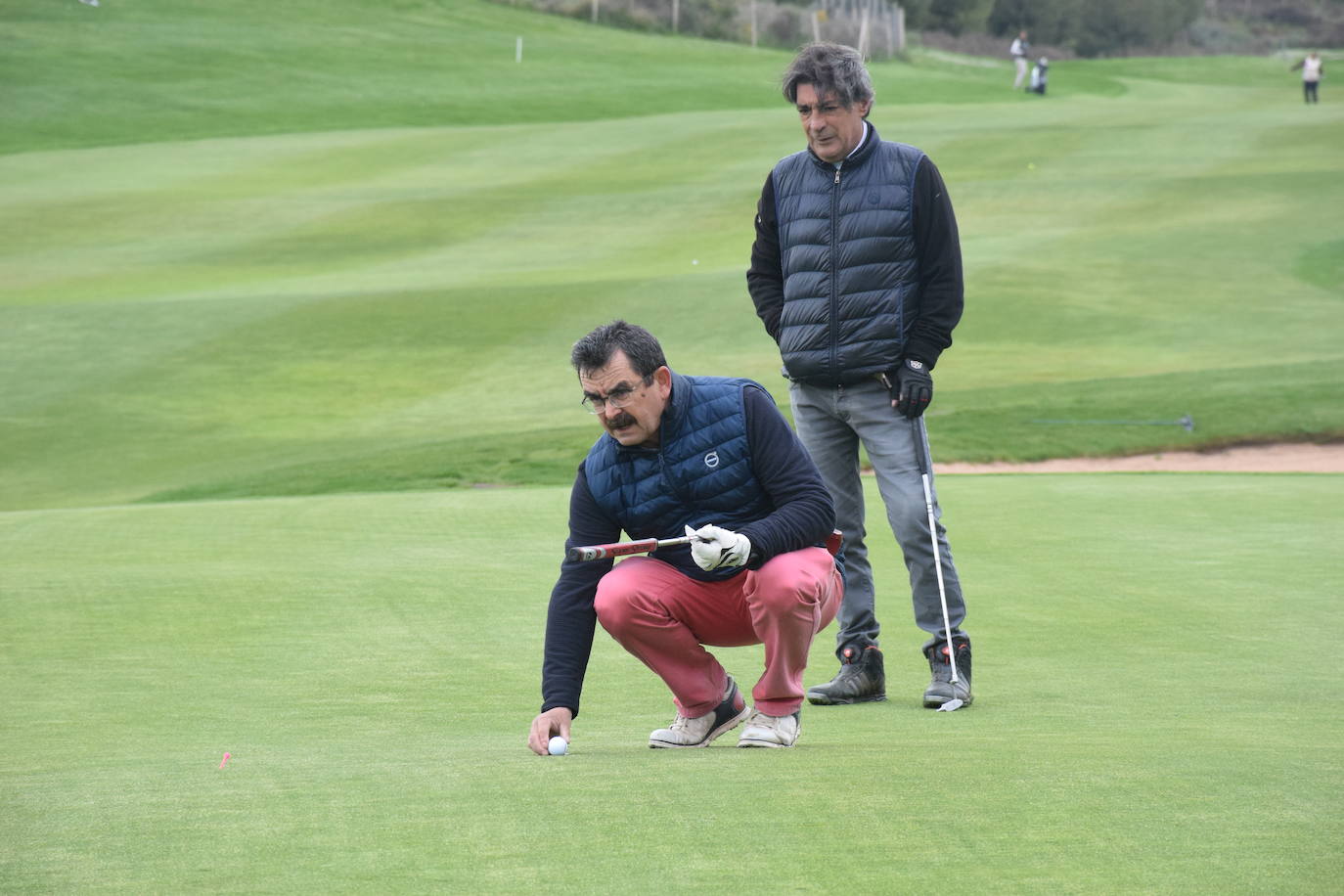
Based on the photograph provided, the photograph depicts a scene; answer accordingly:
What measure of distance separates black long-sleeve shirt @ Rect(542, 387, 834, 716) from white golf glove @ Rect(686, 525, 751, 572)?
→ 0.49ft

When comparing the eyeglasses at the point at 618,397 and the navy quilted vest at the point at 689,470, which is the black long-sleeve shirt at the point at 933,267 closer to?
the navy quilted vest at the point at 689,470

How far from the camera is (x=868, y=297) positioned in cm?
560

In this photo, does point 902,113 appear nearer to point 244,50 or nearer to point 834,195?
point 244,50

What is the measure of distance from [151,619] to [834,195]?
3.25 meters

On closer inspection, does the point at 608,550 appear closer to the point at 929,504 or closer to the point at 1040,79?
the point at 929,504

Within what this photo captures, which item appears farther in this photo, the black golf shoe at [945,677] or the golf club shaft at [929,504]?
the golf club shaft at [929,504]

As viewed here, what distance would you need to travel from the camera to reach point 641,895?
2898mm

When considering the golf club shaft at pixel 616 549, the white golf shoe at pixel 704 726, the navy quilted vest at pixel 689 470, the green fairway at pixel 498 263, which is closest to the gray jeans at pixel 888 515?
the white golf shoe at pixel 704 726

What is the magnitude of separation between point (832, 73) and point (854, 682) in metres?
1.98

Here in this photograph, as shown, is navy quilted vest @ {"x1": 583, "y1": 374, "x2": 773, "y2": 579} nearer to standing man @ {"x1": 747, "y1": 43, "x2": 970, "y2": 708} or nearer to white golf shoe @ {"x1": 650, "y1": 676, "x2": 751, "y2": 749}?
white golf shoe @ {"x1": 650, "y1": 676, "x2": 751, "y2": 749}

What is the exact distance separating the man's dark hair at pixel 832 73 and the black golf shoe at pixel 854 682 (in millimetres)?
1790

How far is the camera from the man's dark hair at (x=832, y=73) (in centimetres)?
543

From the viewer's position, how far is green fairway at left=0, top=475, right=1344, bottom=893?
10.2 ft

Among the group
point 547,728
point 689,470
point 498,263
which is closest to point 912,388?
point 689,470
